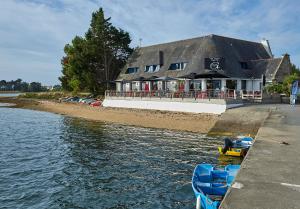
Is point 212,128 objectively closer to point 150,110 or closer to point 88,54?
point 150,110

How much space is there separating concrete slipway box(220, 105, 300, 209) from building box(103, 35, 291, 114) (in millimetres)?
17850

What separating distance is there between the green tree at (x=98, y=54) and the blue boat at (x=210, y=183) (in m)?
50.3

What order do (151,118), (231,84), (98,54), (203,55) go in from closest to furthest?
(151,118)
(231,84)
(203,55)
(98,54)

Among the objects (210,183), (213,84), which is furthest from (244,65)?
(210,183)

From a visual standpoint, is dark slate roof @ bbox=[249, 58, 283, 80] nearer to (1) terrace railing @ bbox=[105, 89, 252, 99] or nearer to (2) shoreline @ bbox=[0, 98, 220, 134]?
(1) terrace railing @ bbox=[105, 89, 252, 99]

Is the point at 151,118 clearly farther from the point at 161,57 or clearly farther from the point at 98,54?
the point at 98,54

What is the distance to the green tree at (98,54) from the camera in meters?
61.5

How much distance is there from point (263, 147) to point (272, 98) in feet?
88.7

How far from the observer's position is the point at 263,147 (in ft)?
49.2

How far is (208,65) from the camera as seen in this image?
142 ft

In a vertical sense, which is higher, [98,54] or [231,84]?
[98,54]

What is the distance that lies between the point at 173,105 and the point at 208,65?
29.0 ft

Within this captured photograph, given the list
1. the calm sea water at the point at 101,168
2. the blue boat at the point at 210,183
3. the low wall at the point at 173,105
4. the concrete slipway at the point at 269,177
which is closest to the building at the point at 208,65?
the low wall at the point at 173,105

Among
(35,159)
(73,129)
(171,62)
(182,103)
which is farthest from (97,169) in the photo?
(171,62)
